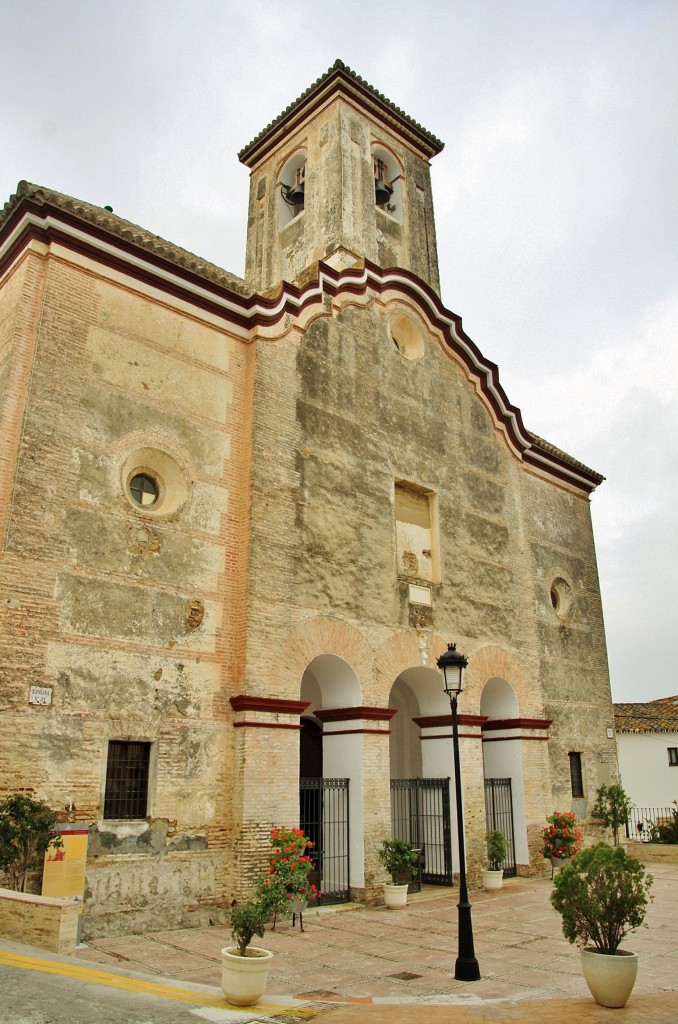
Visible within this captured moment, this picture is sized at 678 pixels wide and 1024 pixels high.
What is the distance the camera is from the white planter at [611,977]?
7.44 meters

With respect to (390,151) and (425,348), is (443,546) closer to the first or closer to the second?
(425,348)

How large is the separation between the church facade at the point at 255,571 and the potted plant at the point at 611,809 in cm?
48

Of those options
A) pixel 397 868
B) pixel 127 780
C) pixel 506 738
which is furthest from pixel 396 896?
pixel 506 738

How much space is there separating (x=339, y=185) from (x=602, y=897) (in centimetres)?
1787

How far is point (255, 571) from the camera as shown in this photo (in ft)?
43.0

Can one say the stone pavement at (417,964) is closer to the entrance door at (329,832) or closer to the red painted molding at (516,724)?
the entrance door at (329,832)

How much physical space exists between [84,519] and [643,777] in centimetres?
3260

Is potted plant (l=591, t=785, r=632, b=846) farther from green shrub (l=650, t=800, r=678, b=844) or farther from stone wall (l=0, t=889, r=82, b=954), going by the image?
stone wall (l=0, t=889, r=82, b=954)

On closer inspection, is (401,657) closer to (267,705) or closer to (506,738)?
(267,705)

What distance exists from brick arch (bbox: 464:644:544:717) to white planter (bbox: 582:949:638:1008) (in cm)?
900

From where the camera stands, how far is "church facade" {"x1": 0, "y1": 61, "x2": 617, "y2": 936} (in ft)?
36.4

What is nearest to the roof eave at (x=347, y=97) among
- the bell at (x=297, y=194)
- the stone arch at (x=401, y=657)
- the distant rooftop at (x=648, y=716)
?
the bell at (x=297, y=194)

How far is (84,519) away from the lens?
1157cm

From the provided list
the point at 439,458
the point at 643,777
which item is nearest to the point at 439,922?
the point at 439,458
